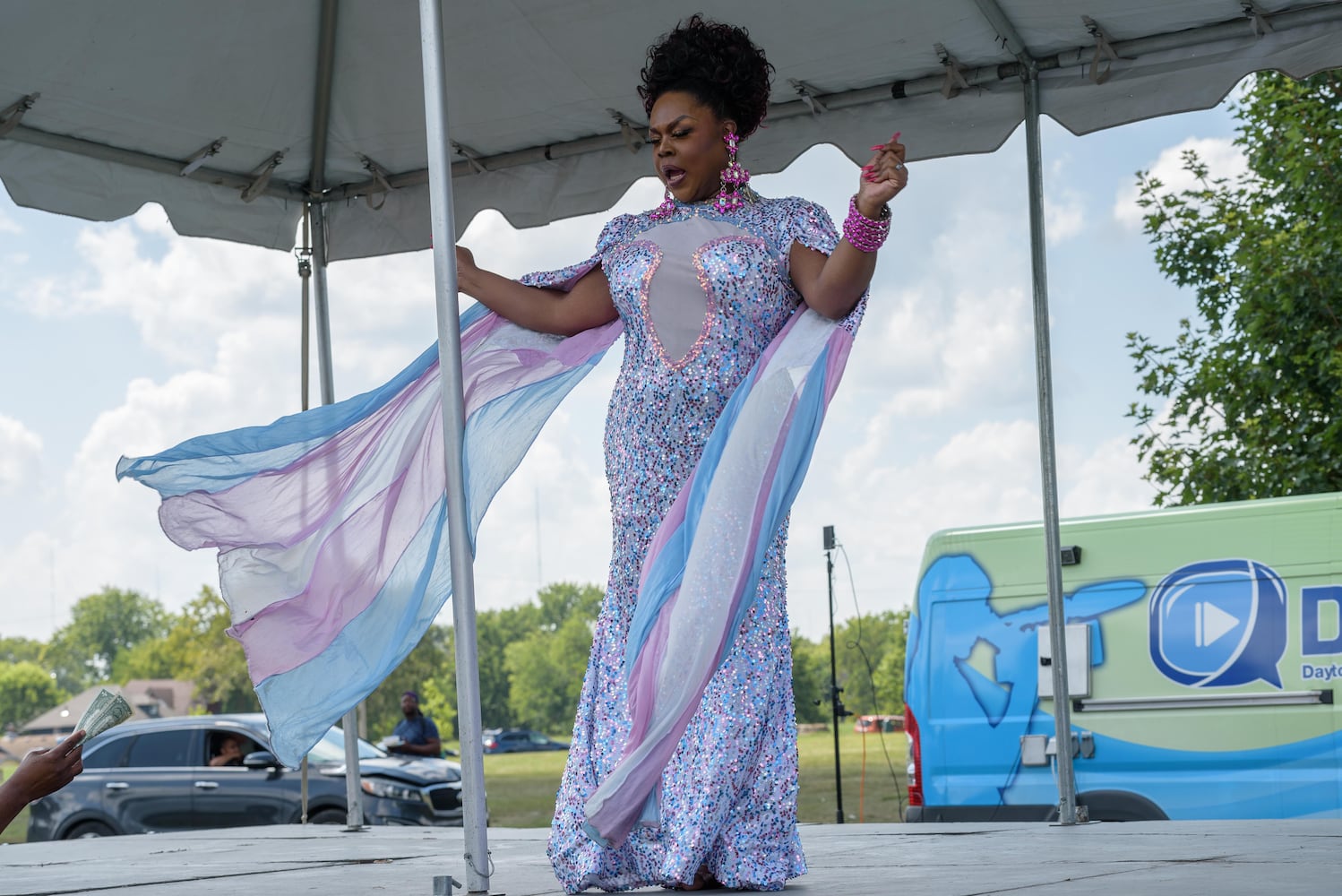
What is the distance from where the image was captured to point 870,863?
362 centimetres

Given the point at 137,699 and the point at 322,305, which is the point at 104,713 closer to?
the point at 322,305

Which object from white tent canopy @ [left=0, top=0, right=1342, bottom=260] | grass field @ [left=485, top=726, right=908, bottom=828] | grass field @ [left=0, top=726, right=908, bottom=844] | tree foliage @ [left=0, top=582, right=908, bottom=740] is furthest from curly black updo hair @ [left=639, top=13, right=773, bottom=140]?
tree foliage @ [left=0, top=582, right=908, bottom=740]

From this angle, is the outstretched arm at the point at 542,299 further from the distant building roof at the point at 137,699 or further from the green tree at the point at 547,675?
the distant building roof at the point at 137,699

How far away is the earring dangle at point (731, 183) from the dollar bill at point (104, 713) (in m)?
1.56

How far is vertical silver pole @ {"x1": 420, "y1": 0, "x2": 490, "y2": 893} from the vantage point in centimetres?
280

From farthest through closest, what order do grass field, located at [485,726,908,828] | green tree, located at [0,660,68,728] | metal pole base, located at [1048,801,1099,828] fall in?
1. green tree, located at [0,660,68,728]
2. grass field, located at [485,726,908,828]
3. metal pole base, located at [1048,801,1099,828]

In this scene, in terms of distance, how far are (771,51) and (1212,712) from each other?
4.03 m

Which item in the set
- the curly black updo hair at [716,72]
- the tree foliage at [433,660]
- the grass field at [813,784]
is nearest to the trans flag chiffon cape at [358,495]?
the curly black updo hair at [716,72]

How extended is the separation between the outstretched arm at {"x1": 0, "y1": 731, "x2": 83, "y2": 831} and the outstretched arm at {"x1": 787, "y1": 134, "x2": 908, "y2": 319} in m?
1.61

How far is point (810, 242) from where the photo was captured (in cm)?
323

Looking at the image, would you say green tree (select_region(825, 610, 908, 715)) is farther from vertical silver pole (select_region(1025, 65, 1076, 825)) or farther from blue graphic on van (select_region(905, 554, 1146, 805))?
vertical silver pole (select_region(1025, 65, 1076, 825))

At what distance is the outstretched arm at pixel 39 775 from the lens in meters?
2.38

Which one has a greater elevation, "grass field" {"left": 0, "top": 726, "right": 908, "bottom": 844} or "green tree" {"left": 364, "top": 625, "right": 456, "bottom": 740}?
"green tree" {"left": 364, "top": 625, "right": 456, "bottom": 740}

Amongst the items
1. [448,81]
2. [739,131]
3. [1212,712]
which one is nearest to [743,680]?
[739,131]
